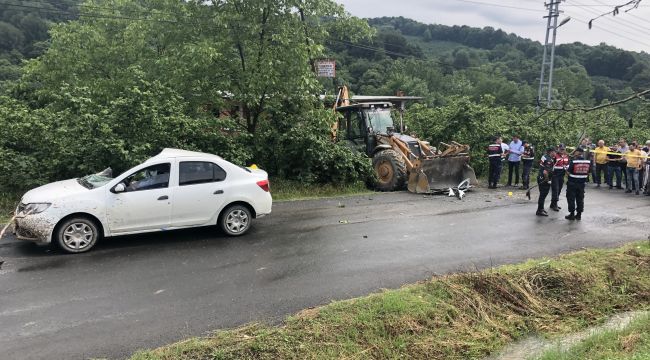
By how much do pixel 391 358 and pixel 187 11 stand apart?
1209cm

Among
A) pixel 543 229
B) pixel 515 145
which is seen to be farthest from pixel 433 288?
pixel 515 145

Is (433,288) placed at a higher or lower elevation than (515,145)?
lower

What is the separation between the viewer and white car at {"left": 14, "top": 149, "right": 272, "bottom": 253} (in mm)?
8133

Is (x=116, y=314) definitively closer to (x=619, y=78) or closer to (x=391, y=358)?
(x=391, y=358)

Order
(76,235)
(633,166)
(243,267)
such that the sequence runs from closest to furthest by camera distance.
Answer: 1. (243,267)
2. (76,235)
3. (633,166)

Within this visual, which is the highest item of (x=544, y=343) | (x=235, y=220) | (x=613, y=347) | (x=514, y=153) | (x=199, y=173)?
(x=514, y=153)

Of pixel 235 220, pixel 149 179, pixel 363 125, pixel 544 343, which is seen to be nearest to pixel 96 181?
pixel 149 179

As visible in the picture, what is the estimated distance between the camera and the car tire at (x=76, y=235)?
817 centimetres

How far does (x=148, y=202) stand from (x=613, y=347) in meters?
7.13

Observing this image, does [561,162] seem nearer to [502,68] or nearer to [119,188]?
[119,188]

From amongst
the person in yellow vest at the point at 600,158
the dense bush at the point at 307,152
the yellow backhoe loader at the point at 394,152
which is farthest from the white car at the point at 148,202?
the person in yellow vest at the point at 600,158

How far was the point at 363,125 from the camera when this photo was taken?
16.9m

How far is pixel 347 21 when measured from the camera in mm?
15344

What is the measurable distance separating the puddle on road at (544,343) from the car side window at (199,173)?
5.83 meters
